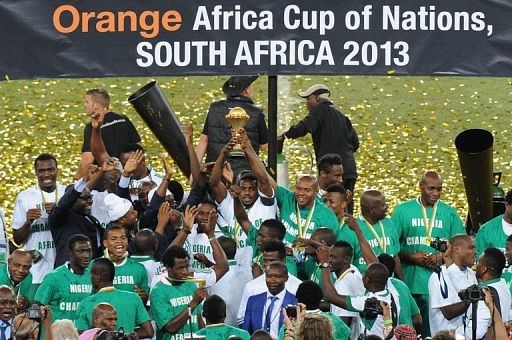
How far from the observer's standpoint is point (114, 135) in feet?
59.3

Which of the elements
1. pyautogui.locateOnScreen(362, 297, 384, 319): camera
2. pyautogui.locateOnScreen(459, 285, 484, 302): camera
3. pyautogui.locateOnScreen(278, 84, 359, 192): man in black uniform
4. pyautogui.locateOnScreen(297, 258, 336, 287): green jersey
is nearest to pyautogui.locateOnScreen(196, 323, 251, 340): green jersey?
pyautogui.locateOnScreen(362, 297, 384, 319): camera

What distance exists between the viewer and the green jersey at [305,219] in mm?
16078

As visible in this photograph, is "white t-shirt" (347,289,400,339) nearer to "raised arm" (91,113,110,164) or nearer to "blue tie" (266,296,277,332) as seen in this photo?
"blue tie" (266,296,277,332)

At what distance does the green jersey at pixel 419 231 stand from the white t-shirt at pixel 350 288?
1042mm

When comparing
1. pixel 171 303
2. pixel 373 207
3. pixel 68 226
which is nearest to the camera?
pixel 171 303

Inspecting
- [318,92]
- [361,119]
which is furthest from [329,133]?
[361,119]

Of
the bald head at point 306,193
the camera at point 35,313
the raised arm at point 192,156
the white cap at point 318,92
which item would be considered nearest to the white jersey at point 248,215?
the bald head at point 306,193

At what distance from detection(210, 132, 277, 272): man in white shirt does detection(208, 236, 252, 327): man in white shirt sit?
0.13 m

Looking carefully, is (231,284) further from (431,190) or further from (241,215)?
(431,190)

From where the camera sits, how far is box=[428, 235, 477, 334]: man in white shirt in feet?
51.3

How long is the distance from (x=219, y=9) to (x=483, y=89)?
11459mm

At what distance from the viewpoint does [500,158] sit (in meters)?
23.8

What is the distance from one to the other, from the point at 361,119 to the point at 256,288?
1047 cm

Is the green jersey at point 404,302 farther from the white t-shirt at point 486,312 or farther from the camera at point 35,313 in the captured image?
the camera at point 35,313
